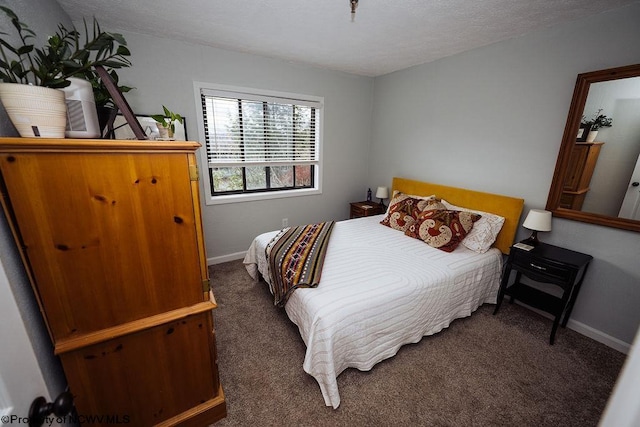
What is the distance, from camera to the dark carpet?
1493mm

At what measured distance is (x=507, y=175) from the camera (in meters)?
2.54

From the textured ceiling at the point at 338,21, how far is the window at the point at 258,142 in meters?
0.59

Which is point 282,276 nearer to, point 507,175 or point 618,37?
point 507,175

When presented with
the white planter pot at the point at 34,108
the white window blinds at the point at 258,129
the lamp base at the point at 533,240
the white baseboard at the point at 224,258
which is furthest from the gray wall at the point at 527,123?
the white planter pot at the point at 34,108

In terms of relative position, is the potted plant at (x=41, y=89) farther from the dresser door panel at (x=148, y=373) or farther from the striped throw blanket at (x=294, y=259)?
the striped throw blanket at (x=294, y=259)

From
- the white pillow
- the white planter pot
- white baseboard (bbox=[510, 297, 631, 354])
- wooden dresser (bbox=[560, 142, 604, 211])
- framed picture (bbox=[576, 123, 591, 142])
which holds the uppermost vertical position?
framed picture (bbox=[576, 123, 591, 142])

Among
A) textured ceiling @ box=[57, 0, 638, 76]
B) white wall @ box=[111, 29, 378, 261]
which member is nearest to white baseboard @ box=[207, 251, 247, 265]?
white wall @ box=[111, 29, 378, 261]

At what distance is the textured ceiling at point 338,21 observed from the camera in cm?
183

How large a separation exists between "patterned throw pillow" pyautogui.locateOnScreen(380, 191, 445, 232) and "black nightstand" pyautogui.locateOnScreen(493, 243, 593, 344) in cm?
90

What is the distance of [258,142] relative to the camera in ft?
10.8

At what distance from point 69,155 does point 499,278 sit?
3243 millimetres

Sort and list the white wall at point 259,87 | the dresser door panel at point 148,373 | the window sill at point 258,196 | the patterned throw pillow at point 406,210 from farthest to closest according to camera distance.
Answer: the window sill at point 258,196
the patterned throw pillow at point 406,210
the white wall at point 259,87
the dresser door panel at point 148,373

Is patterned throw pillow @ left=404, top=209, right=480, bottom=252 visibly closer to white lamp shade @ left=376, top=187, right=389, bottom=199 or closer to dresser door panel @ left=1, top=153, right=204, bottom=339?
white lamp shade @ left=376, top=187, right=389, bottom=199

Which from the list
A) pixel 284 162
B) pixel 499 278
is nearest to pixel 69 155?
pixel 284 162
